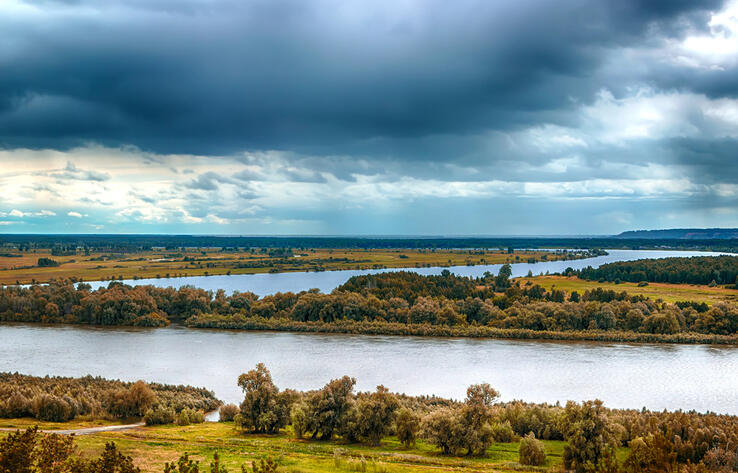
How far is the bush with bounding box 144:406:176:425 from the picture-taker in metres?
37.3

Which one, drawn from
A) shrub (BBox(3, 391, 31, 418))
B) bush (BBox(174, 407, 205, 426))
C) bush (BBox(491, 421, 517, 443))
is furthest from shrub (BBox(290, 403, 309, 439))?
shrub (BBox(3, 391, 31, 418))

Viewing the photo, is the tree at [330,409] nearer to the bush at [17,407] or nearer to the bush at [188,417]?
the bush at [188,417]

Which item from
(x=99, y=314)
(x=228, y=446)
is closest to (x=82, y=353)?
(x=99, y=314)

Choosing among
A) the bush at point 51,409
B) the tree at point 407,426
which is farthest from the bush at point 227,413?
the tree at point 407,426

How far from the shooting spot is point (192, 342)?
6600cm

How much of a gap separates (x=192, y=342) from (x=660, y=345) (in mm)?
50728

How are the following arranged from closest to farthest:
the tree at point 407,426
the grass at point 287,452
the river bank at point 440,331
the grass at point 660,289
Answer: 1. the grass at point 287,452
2. the tree at point 407,426
3. the river bank at point 440,331
4. the grass at point 660,289

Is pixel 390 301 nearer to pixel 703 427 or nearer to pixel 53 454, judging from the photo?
pixel 703 427

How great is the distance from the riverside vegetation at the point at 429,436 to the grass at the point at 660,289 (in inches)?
2345

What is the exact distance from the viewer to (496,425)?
3425 centimetres

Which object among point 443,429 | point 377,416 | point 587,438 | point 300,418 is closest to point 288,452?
point 300,418

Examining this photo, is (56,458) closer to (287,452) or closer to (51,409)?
(287,452)

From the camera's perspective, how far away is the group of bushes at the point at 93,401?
37.4 meters

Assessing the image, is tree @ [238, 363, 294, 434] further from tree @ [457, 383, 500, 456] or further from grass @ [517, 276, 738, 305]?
grass @ [517, 276, 738, 305]
